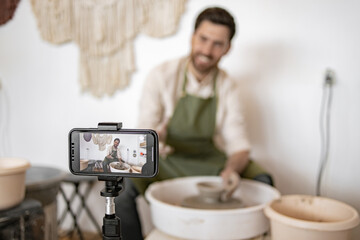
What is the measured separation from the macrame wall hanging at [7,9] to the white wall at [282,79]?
0.03m

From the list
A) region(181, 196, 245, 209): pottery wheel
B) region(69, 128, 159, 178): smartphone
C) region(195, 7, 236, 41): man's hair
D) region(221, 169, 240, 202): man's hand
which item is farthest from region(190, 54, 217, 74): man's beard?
region(69, 128, 159, 178): smartphone

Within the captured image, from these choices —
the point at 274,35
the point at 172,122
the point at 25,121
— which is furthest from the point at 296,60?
the point at 25,121

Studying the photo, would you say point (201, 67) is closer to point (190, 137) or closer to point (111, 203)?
point (190, 137)

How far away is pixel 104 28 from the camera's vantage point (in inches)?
71.8

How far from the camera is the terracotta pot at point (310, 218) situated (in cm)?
91

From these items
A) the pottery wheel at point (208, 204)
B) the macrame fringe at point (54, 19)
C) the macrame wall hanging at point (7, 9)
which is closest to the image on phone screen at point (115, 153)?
the pottery wheel at point (208, 204)

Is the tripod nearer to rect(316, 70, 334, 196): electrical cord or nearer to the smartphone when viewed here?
the smartphone

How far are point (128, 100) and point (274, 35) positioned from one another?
0.81 m

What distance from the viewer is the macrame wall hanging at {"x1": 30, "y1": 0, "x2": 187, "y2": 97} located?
175cm

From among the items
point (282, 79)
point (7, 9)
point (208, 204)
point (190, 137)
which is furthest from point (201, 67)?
point (7, 9)

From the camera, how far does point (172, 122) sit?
4.91 feet

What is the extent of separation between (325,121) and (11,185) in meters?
1.32

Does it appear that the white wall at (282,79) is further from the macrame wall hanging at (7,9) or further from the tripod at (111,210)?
the tripod at (111,210)

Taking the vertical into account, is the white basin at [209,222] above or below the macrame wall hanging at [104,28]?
below
